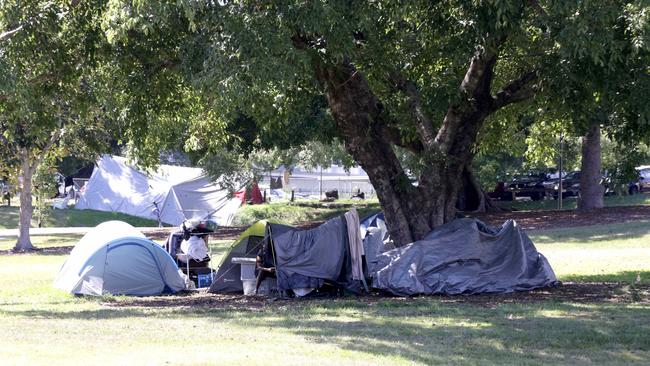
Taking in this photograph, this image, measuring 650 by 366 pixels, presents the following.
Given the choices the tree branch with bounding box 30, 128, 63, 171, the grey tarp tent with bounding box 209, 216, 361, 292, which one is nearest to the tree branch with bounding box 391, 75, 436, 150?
the grey tarp tent with bounding box 209, 216, 361, 292

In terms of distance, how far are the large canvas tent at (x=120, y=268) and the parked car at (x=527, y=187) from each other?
2614cm

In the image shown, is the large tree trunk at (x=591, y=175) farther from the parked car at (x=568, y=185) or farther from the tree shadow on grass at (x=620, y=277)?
the tree shadow on grass at (x=620, y=277)

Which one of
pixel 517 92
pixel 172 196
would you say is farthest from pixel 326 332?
pixel 172 196

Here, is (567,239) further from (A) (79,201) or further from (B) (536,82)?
(A) (79,201)

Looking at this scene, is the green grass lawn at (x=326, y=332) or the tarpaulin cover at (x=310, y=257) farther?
the tarpaulin cover at (x=310, y=257)

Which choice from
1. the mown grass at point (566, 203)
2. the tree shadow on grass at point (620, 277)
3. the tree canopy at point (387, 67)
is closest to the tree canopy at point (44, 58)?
the tree canopy at point (387, 67)

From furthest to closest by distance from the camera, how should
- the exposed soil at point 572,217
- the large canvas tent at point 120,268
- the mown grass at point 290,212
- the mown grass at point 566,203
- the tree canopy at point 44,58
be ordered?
the mown grass at point 566,203 → the mown grass at point 290,212 → the exposed soil at point 572,217 → the large canvas tent at point 120,268 → the tree canopy at point 44,58

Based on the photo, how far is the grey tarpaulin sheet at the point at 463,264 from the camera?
1452 cm

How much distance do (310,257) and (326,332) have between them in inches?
162

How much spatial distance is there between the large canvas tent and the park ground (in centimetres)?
48

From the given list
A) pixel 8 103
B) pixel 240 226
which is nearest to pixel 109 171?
pixel 240 226

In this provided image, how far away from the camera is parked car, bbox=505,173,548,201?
3966cm

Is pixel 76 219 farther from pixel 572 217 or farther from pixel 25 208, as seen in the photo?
pixel 572 217

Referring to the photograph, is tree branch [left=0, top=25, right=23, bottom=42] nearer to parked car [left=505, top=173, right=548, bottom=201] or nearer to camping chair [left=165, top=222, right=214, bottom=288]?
camping chair [left=165, top=222, right=214, bottom=288]
